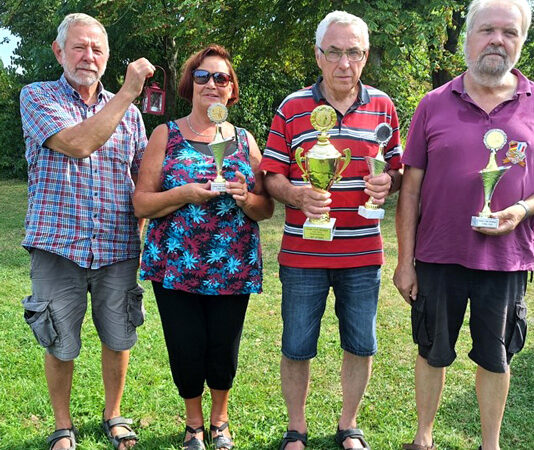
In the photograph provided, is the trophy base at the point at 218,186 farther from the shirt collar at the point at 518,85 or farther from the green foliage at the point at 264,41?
the green foliage at the point at 264,41

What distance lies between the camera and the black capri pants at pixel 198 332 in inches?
103

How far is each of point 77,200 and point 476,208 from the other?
1.85 meters

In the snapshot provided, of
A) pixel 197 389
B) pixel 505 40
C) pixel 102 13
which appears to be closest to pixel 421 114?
pixel 505 40

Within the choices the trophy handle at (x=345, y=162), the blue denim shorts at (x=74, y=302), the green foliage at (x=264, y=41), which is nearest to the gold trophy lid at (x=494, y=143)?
the trophy handle at (x=345, y=162)

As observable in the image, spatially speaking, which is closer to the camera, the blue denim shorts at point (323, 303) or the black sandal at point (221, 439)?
the blue denim shorts at point (323, 303)

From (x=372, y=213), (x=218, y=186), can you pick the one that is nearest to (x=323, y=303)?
(x=372, y=213)

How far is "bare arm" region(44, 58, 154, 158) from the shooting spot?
2361 mm

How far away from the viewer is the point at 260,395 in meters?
3.40

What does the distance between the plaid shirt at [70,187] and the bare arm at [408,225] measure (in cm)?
139

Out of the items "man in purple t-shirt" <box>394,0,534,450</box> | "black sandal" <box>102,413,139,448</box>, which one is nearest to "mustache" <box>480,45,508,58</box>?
"man in purple t-shirt" <box>394,0,534,450</box>

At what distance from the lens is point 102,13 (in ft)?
36.4

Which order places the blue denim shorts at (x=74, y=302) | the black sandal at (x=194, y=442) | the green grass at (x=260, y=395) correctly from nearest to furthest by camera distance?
1. the blue denim shorts at (x=74, y=302)
2. the black sandal at (x=194, y=442)
3. the green grass at (x=260, y=395)

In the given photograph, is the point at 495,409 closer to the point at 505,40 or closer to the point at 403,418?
the point at 403,418

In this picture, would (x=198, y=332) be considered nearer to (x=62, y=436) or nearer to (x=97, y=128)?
(x=62, y=436)
